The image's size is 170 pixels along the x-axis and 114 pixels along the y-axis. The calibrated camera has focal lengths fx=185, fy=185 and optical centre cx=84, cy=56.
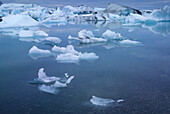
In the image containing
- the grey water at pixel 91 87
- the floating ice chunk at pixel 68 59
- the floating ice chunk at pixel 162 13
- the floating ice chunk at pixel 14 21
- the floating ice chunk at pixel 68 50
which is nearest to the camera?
the grey water at pixel 91 87

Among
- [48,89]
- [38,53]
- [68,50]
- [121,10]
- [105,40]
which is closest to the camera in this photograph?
[48,89]

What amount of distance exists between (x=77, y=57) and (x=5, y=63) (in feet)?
5.73

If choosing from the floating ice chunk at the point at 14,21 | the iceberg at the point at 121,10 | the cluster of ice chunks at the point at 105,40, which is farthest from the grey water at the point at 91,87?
the iceberg at the point at 121,10

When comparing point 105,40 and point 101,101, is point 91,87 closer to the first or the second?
point 101,101

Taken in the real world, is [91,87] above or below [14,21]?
below

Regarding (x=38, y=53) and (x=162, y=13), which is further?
(x=162, y=13)

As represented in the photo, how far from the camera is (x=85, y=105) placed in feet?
7.49

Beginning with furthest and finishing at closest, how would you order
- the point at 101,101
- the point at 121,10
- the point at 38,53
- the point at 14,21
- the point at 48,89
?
the point at 121,10
the point at 14,21
the point at 38,53
the point at 48,89
the point at 101,101

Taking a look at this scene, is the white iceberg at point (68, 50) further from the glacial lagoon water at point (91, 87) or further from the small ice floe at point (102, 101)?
the small ice floe at point (102, 101)

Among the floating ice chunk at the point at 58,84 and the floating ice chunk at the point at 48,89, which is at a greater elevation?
the floating ice chunk at the point at 58,84

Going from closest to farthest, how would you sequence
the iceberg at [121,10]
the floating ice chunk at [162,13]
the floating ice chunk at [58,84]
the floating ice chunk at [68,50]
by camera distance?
the floating ice chunk at [58,84] < the floating ice chunk at [68,50] < the floating ice chunk at [162,13] < the iceberg at [121,10]

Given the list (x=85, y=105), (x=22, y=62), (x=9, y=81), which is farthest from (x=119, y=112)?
(x=22, y=62)

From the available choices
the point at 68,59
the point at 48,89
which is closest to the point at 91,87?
the point at 48,89

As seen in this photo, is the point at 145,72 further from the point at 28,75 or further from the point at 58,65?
the point at 28,75
